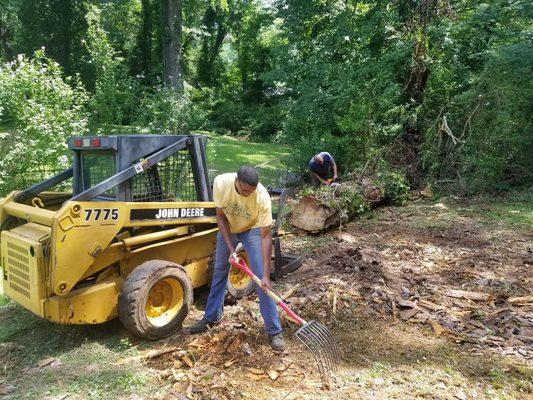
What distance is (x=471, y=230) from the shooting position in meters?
7.90

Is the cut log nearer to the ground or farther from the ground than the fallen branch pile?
nearer to the ground

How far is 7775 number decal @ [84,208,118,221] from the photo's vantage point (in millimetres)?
3977

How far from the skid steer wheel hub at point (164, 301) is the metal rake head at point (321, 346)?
4.70 feet

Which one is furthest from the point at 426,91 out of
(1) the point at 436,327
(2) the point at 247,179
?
(2) the point at 247,179

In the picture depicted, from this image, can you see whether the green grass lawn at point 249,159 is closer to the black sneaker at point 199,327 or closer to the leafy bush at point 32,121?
the leafy bush at point 32,121

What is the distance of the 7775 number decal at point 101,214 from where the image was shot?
13.0 ft

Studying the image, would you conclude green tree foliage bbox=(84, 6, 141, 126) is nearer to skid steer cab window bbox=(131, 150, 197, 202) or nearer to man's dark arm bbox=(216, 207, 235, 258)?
skid steer cab window bbox=(131, 150, 197, 202)

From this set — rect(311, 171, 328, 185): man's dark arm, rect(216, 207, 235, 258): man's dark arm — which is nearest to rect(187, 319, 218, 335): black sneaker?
rect(216, 207, 235, 258): man's dark arm

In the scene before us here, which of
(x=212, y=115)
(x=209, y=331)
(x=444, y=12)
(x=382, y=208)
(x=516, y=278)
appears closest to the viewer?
(x=209, y=331)

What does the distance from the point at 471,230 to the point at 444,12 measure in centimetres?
629

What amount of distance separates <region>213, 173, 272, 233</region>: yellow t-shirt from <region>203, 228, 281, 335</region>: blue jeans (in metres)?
0.14

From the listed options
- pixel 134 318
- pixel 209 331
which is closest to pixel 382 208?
pixel 209 331

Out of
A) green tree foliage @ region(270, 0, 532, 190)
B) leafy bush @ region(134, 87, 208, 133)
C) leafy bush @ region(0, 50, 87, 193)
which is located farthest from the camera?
leafy bush @ region(134, 87, 208, 133)

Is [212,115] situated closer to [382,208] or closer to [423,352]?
[382,208]
